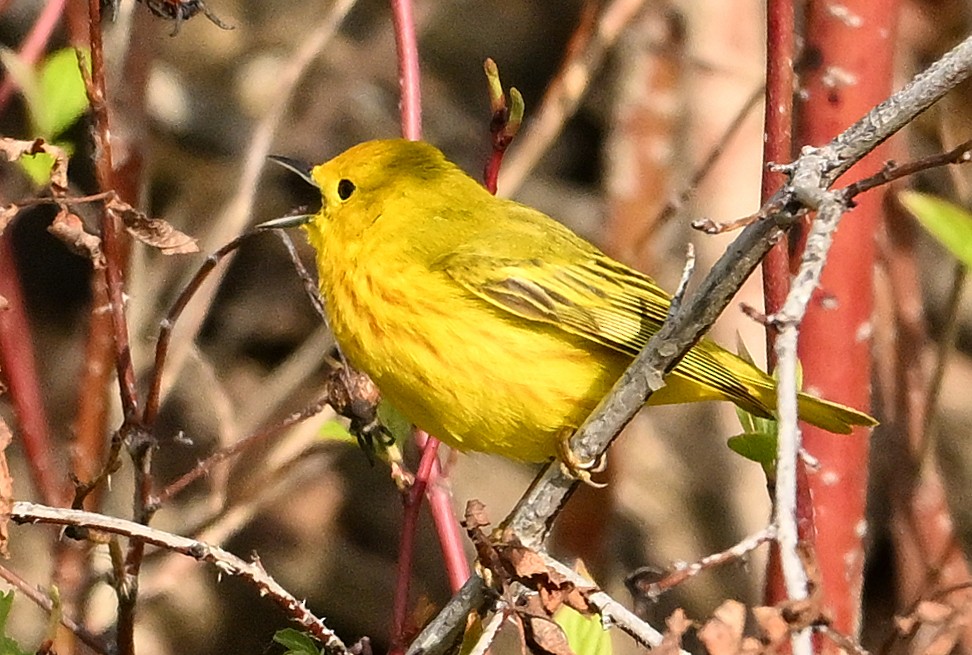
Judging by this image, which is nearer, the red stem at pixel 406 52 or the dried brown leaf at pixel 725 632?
the dried brown leaf at pixel 725 632

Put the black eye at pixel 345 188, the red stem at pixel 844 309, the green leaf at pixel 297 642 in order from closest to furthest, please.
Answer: the green leaf at pixel 297 642
the red stem at pixel 844 309
the black eye at pixel 345 188

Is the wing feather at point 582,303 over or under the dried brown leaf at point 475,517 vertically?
over

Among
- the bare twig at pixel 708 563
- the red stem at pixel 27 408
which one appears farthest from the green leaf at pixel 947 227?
the red stem at pixel 27 408

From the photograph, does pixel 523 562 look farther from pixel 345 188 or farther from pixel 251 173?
pixel 251 173

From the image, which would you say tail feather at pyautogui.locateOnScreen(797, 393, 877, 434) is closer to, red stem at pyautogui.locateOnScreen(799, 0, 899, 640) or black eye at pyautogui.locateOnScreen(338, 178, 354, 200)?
red stem at pyautogui.locateOnScreen(799, 0, 899, 640)

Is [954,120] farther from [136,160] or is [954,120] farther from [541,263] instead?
[136,160]

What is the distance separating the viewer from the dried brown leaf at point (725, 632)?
4.18 feet

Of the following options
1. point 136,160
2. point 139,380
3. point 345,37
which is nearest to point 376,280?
point 136,160

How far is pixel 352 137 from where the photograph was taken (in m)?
5.50

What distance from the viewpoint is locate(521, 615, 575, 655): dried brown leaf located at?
1590mm

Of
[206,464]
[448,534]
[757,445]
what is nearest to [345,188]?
[448,534]

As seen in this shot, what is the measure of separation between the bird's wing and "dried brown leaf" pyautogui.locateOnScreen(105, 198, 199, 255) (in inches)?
31.8

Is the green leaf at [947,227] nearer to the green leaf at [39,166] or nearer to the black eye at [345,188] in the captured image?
the black eye at [345,188]

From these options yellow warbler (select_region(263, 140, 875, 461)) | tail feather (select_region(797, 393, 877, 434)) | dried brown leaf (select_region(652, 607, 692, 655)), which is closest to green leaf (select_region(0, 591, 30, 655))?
yellow warbler (select_region(263, 140, 875, 461))
